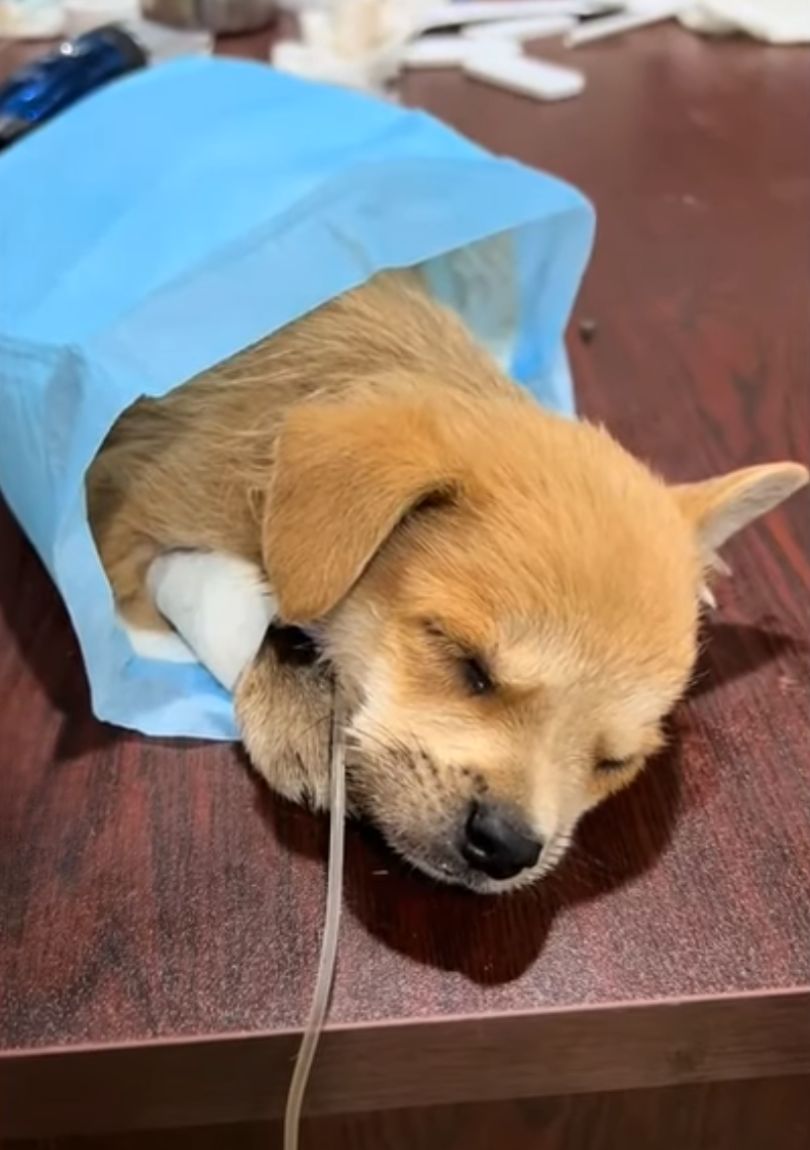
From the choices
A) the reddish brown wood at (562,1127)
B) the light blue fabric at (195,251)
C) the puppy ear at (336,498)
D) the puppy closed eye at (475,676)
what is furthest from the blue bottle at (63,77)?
the reddish brown wood at (562,1127)

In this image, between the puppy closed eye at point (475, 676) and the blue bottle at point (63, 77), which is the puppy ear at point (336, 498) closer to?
the puppy closed eye at point (475, 676)

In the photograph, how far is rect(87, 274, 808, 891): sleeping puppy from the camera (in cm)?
75

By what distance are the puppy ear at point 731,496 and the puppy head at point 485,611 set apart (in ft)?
0.13

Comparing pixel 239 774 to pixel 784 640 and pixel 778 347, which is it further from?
pixel 778 347

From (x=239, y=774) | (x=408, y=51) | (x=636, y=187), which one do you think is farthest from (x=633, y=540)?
(x=408, y=51)

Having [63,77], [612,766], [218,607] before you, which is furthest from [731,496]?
[63,77]

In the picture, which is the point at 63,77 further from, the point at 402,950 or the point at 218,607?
the point at 402,950

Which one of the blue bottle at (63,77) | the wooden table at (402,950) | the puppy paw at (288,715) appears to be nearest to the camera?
the wooden table at (402,950)

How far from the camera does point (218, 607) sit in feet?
2.84

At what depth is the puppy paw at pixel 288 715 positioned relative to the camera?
2.63 feet

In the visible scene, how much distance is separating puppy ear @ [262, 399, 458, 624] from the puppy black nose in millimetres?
132

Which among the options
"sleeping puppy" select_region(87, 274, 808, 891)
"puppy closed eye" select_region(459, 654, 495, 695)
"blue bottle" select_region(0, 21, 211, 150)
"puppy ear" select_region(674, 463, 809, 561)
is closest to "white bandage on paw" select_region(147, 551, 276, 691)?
"sleeping puppy" select_region(87, 274, 808, 891)

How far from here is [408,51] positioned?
1.73 meters

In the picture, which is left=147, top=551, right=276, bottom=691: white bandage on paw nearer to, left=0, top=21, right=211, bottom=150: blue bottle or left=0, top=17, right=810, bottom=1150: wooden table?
left=0, top=17, right=810, bottom=1150: wooden table
